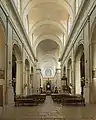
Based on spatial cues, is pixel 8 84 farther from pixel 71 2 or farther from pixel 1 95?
pixel 71 2

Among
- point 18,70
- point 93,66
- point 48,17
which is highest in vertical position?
point 48,17

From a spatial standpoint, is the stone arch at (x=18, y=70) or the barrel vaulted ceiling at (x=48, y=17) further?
the barrel vaulted ceiling at (x=48, y=17)

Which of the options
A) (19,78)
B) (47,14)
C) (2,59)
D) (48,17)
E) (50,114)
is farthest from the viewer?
(48,17)

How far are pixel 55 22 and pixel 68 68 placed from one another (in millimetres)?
5972

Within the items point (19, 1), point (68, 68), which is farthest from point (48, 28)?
point (19, 1)

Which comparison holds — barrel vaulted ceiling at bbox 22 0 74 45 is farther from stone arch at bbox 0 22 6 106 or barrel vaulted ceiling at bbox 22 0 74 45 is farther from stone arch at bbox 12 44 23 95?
stone arch at bbox 0 22 6 106

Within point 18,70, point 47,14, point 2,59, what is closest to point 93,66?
point 2,59

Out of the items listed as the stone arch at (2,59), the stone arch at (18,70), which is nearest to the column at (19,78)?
the stone arch at (18,70)

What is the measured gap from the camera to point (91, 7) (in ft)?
47.3

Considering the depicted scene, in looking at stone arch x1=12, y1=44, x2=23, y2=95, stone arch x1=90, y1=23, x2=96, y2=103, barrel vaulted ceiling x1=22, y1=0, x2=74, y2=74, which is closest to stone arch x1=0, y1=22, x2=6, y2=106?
stone arch x1=90, y1=23, x2=96, y2=103

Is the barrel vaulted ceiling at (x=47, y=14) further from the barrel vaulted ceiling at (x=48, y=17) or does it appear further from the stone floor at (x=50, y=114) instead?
the stone floor at (x=50, y=114)

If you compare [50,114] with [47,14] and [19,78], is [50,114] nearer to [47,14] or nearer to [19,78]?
[19,78]

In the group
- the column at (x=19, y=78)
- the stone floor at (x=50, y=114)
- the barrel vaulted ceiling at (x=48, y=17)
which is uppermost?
the barrel vaulted ceiling at (x=48, y=17)

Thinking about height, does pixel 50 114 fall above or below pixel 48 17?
below
